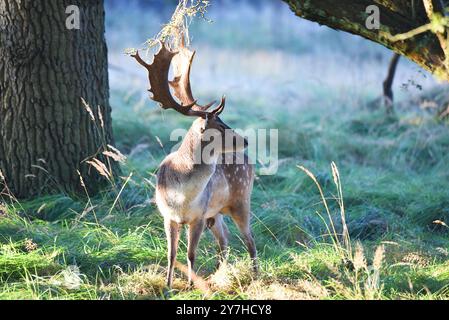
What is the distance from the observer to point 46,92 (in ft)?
21.7

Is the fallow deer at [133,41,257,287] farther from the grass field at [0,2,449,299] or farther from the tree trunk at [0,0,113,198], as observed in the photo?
the tree trunk at [0,0,113,198]

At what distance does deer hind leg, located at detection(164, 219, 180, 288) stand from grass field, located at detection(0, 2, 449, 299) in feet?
0.27

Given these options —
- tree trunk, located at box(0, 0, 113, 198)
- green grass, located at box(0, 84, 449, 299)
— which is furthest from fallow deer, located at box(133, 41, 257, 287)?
tree trunk, located at box(0, 0, 113, 198)

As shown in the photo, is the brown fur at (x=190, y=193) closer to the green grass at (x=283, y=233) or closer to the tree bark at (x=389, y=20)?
the green grass at (x=283, y=233)

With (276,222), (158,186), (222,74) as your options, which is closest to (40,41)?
(158,186)

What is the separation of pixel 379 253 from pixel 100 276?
188 centimetres

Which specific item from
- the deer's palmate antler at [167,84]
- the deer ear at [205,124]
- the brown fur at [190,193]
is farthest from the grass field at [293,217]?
the deer ear at [205,124]

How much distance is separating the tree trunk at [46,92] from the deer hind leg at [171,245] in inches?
54.9

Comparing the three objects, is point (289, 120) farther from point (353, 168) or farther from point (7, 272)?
point (7, 272)

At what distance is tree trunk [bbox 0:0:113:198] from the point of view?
21.4 feet

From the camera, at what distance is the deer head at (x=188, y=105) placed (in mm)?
5348

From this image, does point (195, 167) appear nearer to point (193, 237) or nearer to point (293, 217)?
point (193, 237)
